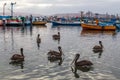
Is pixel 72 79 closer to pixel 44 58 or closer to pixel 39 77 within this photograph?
pixel 39 77

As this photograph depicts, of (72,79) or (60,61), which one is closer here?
(72,79)

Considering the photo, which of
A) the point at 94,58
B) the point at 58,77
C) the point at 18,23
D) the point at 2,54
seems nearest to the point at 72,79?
the point at 58,77

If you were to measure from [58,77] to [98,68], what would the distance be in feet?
13.3

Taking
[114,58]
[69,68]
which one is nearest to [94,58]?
[114,58]

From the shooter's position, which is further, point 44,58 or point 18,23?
point 18,23

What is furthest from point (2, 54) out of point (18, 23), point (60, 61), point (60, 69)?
point (18, 23)

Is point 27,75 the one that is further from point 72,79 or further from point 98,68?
point 98,68

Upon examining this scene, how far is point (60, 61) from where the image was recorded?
24172 millimetres

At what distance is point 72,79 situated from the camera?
18.4m

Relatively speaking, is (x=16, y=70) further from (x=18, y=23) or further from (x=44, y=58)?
(x=18, y=23)

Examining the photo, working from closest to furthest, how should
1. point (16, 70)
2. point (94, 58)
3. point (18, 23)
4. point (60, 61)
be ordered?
point (16, 70) < point (60, 61) < point (94, 58) < point (18, 23)

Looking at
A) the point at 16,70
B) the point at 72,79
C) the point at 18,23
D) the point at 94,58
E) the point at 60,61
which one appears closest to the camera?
the point at 72,79

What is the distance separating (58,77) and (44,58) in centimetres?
659

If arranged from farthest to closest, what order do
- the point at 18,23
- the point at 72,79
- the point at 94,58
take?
the point at 18,23
the point at 94,58
the point at 72,79
